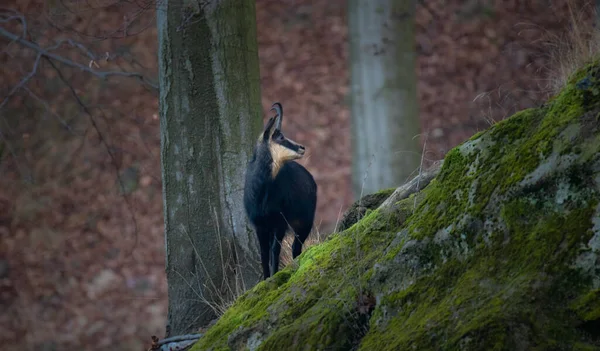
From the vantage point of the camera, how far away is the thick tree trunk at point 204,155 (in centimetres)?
479

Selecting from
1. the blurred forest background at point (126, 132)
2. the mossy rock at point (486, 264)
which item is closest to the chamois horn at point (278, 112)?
the mossy rock at point (486, 264)

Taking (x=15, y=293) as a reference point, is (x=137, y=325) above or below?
below

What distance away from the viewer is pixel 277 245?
4.83 m

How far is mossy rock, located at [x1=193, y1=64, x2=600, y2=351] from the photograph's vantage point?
2.29 metres

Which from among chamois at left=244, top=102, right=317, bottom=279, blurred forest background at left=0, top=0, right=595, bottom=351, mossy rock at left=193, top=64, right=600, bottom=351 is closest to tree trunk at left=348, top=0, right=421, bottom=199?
chamois at left=244, top=102, right=317, bottom=279

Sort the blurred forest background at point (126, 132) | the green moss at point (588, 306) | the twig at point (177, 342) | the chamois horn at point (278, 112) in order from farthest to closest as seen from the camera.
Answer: the blurred forest background at point (126, 132)
the chamois horn at point (278, 112)
the twig at point (177, 342)
the green moss at point (588, 306)

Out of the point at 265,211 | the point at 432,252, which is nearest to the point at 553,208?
the point at 432,252

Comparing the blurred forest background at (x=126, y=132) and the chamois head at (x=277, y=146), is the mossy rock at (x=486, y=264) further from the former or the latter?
the blurred forest background at (x=126, y=132)

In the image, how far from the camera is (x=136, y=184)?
31.6 feet

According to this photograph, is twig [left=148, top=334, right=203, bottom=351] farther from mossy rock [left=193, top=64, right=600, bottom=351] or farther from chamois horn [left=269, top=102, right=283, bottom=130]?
chamois horn [left=269, top=102, right=283, bottom=130]

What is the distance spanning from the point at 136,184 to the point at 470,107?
3.91 meters

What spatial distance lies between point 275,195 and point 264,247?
309mm

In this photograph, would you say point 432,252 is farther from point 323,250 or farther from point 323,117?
point 323,117

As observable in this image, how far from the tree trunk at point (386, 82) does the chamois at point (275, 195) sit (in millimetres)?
1737
